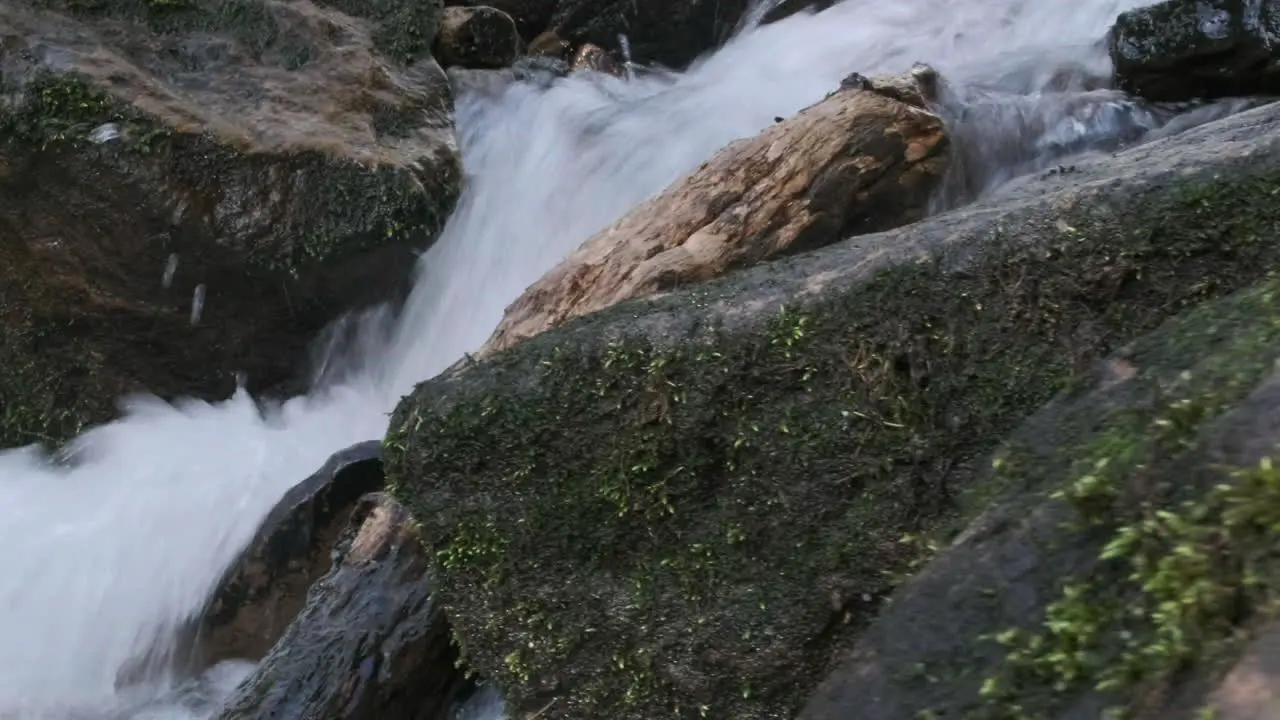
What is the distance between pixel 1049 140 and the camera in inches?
238

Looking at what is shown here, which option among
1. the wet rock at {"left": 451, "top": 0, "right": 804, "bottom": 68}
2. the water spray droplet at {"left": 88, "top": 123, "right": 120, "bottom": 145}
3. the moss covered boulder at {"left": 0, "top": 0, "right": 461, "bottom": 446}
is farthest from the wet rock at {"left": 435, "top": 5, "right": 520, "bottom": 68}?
the water spray droplet at {"left": 88, "top": 123, "right": 120, "bottom": 145}

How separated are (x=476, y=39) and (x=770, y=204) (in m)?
4.46

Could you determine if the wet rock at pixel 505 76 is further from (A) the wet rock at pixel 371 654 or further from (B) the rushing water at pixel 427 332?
(A) the wet rock at pixel 371 654

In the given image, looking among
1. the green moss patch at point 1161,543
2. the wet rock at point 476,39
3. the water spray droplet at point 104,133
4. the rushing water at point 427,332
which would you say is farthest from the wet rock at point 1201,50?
the water spray droplet at point 104,133

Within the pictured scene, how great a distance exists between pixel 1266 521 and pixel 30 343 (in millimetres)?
7084

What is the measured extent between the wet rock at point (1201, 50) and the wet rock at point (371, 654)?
5.22m

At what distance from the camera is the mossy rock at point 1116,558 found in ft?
4.36

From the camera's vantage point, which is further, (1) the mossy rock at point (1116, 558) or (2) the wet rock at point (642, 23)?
(2) the wet rock at point (642, 23)

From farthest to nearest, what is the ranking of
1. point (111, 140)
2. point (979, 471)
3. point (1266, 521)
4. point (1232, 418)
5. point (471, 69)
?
point (471, 69) < point (111, 140) < point (979, 471) < point (1232, 418) < point (1266, 521)

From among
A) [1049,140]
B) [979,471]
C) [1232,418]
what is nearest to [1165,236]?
[979,471]

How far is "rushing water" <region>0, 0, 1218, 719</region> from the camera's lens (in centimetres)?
536

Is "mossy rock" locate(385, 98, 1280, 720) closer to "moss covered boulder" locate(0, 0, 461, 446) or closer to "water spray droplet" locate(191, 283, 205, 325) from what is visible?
"moss covered boulder" locate(0, 0, 461, 446)

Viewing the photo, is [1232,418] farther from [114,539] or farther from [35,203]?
[35,203]

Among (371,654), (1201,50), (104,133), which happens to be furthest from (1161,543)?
(104,133)
